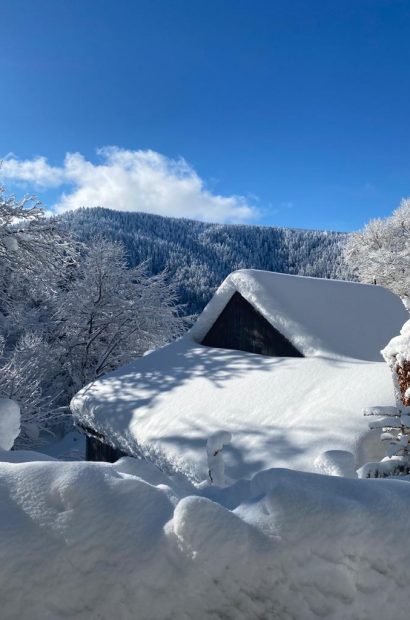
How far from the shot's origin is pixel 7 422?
334cm

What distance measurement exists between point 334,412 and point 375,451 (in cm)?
75

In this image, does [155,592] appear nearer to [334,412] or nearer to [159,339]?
[334,412]

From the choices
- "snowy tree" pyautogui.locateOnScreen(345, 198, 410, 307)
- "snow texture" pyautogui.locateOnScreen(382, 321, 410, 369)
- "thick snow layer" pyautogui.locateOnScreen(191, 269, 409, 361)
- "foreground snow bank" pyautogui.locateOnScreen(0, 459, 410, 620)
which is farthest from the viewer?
"snowy tree" pyautogui.locateOnScreen(345, 198, 410, 307)

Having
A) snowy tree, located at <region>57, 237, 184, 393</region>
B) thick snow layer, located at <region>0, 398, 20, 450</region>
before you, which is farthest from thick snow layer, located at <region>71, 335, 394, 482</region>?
snowy tree, located at <region>57, 237, 184, 393</region>

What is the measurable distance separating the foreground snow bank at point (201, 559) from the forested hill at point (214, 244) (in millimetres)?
62066

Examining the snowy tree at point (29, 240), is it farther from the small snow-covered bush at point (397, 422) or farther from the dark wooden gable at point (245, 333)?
the small snow-covered bush at point (397, 422)

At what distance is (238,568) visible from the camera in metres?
1.48

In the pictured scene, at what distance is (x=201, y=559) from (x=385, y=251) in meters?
28.9

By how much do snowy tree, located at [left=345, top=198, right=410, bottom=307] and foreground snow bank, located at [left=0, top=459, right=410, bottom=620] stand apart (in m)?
26.1

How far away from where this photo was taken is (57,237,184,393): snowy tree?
1788cm

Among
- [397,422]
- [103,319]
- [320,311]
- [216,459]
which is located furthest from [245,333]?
[103,319]

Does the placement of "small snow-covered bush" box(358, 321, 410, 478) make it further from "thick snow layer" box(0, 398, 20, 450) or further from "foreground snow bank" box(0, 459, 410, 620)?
"thick snow layer" box(0, 398, 20, 450)

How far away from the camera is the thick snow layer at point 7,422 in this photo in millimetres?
3299

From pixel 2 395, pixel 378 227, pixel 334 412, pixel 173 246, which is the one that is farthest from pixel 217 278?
pixel 334 412
